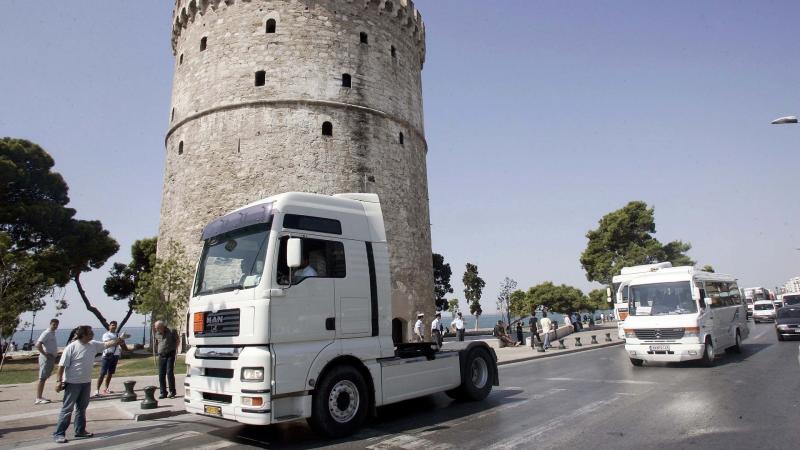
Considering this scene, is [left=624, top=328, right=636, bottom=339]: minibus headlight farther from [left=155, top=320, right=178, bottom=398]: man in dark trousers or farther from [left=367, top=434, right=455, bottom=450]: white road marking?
[left=155, top=320, right=178, bottom=398]: man in dark trousers

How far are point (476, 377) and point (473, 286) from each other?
1851 inches

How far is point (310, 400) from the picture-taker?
5.56m

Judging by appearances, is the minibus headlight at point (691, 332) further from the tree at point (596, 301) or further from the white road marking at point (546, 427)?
the tree at point (596, 301)

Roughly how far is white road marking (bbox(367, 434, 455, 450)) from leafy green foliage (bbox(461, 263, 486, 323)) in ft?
158

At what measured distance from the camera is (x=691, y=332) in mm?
10719

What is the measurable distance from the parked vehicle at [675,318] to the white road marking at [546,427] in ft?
15.1

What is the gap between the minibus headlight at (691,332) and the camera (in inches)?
420

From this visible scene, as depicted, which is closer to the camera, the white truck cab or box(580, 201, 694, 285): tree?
the white truck cab

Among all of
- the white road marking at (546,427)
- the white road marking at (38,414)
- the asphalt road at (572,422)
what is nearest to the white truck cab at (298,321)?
the asphalt road at (572,422)

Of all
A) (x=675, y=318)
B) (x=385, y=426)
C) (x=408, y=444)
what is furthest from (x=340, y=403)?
(x=675, y=318)

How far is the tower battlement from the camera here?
2179 cm

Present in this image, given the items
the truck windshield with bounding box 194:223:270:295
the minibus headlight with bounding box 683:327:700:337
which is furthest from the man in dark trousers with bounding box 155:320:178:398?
the minibus headlight with bounding box 683:327:700:337

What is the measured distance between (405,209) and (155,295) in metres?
11.5

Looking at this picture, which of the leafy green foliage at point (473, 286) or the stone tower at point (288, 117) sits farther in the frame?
the leafy green foliage at point (473, 286)
